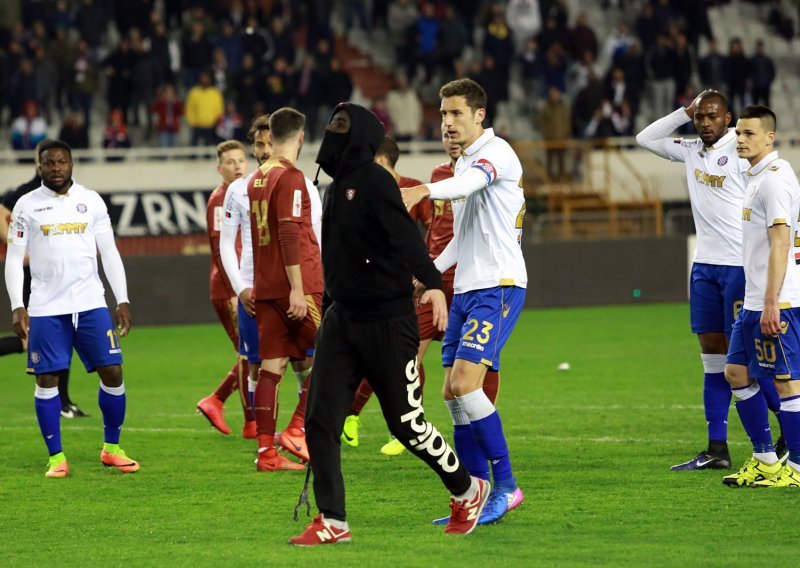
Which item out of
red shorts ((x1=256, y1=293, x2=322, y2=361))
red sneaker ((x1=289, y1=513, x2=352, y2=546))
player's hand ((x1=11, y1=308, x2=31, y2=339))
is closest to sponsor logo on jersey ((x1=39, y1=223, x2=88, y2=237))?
player's hand ((x1=11, y1=308, x2=31, y2=339))

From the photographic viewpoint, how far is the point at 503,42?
27.2 meters

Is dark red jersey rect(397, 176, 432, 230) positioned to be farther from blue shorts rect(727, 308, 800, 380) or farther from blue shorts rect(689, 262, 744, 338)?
blue shorts rect(727, 308, 800, 380)

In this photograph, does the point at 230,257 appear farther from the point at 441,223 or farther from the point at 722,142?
the point at 722,142

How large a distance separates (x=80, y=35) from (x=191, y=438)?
16.9 m

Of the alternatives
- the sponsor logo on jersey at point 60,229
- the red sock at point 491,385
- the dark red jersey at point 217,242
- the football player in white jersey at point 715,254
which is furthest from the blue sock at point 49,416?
the football player in white jersey at point 715,254

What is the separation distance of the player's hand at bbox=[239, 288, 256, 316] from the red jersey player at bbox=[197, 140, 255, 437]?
83cm

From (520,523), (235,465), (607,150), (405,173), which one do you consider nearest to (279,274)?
(235,465)

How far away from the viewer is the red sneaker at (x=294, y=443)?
8.94 m

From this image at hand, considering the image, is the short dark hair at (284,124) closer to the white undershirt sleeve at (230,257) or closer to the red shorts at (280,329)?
the red shorts at (280,329)

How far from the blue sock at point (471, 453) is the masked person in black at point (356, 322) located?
69 cm

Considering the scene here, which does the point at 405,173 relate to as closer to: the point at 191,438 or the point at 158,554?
the point at 191,438

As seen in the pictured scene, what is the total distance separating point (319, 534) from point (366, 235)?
144 centimetres

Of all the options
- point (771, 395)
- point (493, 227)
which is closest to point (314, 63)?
point (771, 395)

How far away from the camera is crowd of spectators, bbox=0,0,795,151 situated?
24.3 meters
